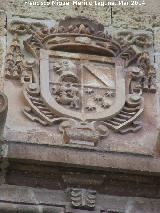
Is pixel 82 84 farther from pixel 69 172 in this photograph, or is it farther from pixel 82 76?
pixel 69 172

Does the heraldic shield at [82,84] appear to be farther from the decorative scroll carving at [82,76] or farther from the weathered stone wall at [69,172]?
the weathered stone wall at [69,172]

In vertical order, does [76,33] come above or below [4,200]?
above

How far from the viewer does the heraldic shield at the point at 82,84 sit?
26.9ft

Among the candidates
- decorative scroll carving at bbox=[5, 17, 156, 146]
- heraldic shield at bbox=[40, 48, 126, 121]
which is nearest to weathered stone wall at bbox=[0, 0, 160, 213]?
decorative scroll carving at bbox=[5, 17, 156, 146]

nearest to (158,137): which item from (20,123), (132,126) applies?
(132,126)

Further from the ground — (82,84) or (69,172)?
(82,84)

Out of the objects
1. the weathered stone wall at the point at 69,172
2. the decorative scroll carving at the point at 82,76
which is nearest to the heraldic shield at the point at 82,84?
the decorative scroll carving at the point at 82,76

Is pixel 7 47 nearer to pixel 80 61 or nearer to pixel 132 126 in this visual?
pixel 80 61

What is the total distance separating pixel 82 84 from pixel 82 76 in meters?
0.09

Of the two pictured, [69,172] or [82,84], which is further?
[82,84]

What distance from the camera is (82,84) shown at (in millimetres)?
8383

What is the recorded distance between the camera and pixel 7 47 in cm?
858

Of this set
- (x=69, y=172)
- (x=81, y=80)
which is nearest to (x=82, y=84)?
(x=81, y=80)

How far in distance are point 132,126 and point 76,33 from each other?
2.74 ft
